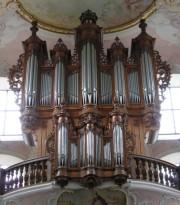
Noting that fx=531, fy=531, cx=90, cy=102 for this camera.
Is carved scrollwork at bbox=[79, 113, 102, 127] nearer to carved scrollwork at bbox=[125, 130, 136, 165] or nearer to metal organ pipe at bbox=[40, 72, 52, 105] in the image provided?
carved scrollwork at bbox=[125, 130, 136, 165]

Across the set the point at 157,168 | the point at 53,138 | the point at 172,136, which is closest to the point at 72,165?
the point at 53,138

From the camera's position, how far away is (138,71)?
51.2ft

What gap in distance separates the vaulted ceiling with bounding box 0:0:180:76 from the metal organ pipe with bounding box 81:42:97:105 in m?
1.74

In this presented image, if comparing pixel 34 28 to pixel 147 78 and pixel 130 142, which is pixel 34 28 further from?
pixel 130 142

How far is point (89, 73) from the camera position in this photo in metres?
15.2

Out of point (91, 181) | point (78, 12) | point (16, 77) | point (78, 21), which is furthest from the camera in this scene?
point (78, 21)

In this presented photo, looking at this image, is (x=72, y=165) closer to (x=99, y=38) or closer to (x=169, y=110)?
(x=99, y=38)

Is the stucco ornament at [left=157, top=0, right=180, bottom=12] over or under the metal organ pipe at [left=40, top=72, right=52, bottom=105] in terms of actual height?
over

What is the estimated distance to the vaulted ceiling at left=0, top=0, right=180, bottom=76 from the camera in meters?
16.7

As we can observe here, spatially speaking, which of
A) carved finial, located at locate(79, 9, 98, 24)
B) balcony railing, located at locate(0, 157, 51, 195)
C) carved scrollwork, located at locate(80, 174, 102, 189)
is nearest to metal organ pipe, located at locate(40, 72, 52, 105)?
balcony railing, located at locate(0, 157, 51, 195)

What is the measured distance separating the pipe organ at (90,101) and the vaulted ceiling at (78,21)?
79cm

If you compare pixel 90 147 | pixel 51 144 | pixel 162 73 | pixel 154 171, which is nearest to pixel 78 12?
pixel 162 73

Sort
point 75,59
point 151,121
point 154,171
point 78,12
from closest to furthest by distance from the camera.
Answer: point 154,171
point 151,121
point 75,59
point 78,12

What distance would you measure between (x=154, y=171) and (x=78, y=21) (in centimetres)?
626
